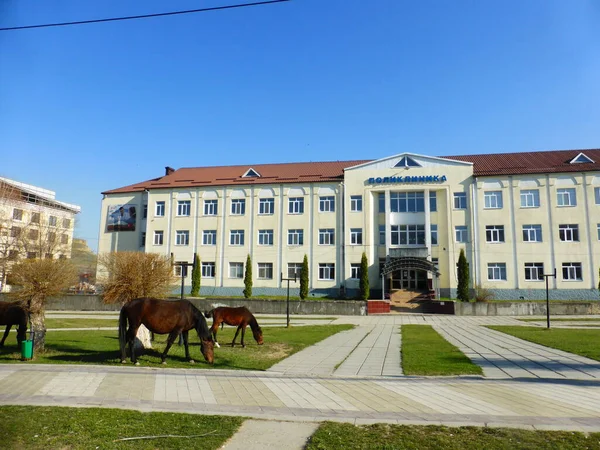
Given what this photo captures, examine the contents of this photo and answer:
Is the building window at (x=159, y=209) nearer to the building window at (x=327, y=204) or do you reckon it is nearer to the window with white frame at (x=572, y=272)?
the building window at (x=327, y=204)

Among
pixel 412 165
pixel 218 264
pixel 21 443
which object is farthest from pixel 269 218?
pixel 21 443

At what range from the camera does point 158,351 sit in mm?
14125

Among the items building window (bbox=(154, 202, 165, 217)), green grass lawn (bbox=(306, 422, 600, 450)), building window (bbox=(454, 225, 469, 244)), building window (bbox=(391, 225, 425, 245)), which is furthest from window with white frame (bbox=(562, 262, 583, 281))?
building window (bbox=(154, 202, 165, 217))

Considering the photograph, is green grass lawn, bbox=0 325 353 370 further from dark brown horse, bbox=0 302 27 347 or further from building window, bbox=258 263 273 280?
building window, bbox=258 263 273 280

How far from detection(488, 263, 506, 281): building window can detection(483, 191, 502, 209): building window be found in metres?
5.54

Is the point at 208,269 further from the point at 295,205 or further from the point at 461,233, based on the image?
the point at 461,233

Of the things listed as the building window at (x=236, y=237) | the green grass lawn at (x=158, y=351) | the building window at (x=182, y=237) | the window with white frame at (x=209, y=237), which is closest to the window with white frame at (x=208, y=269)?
the window with white frame at (x=209, y=237)

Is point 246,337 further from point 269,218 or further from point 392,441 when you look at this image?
point 269,218

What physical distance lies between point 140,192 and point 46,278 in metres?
40.2

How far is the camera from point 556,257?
1564 inches

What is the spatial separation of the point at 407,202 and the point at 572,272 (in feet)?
52.1

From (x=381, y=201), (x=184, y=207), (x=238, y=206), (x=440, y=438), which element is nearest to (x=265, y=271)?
(x=238, y=206)

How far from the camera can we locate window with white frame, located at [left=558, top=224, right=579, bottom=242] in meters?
39.9

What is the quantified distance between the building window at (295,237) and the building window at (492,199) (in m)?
18.3
